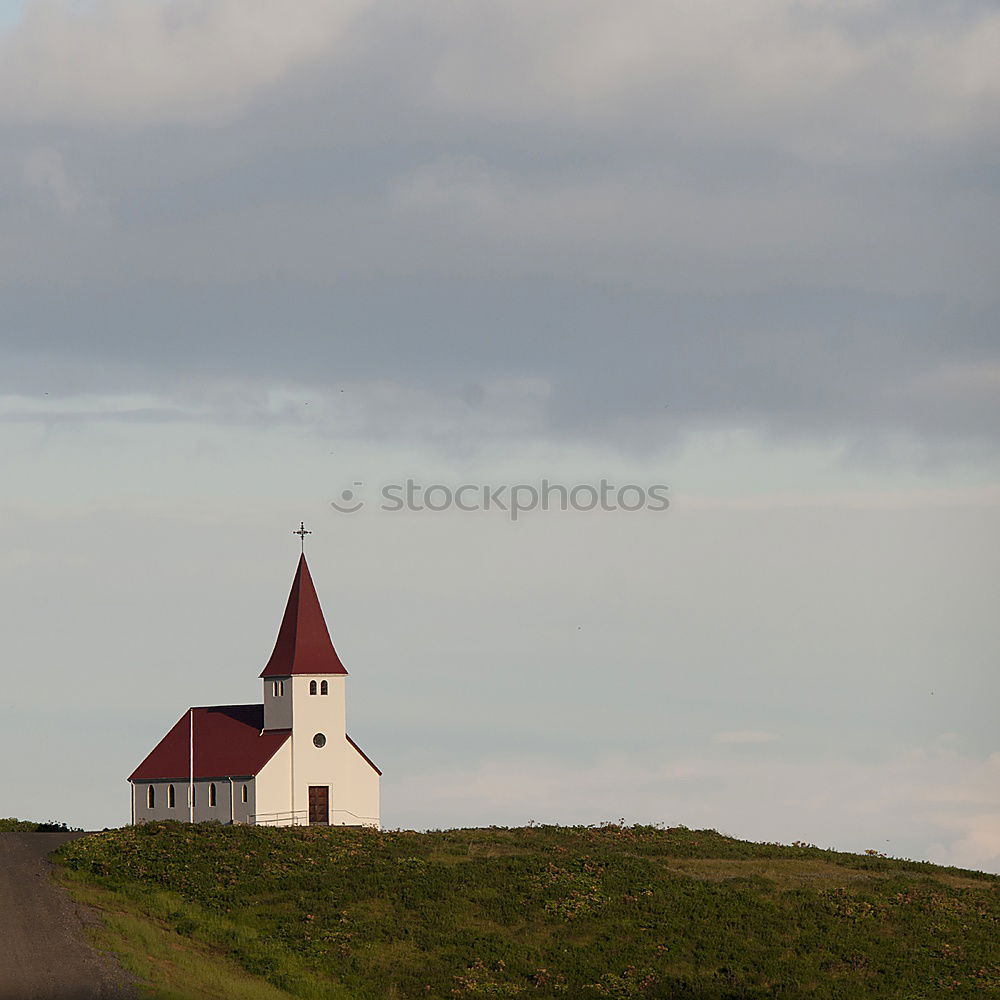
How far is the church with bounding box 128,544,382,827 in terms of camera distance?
74.8 metres

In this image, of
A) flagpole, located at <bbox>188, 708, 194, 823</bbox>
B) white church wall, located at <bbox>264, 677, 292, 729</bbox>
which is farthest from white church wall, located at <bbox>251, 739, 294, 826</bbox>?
flagpole, located at <bbox>188, 708, 194, 823</bbox>

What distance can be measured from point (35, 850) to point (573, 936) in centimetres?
2003

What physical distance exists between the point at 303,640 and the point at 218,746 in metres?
6.18

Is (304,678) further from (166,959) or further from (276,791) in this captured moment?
(166,959)

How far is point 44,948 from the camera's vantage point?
41.6 meters

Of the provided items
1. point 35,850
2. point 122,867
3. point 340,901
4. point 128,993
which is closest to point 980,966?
point 340,901

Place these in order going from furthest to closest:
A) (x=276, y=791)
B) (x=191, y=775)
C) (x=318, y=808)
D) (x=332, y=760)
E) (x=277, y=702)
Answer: (x=277, y=702) → (x=332, y=760) → (x=318, y=808) → (x=191, y=775) → (x=276, y=791)

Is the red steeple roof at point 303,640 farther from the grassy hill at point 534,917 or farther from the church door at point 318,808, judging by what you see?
the grassy hill at point 534,917

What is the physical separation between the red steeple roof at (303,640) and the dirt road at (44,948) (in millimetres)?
24757

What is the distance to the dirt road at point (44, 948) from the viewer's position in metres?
38.0

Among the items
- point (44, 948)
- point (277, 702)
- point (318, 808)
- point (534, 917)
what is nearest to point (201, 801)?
point (318, 808)

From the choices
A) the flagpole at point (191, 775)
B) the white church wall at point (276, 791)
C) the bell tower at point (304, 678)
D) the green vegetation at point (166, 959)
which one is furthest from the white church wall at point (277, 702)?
the green vegetation at point (166, 959)

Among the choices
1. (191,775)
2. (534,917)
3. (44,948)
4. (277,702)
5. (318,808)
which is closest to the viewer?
(44,948)

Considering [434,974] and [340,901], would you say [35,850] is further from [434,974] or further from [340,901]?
[434,974]
